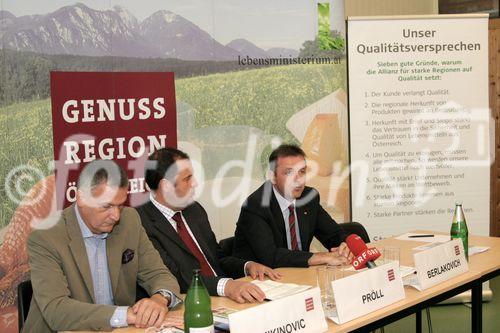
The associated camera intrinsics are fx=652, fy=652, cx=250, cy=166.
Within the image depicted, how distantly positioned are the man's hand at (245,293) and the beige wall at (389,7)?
323 cm

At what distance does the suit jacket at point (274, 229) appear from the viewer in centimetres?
332

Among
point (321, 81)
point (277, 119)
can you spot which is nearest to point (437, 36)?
point (321, 81)

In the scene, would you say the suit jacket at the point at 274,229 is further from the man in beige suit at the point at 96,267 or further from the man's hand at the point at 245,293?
the man in beige suit at the point at 96,267

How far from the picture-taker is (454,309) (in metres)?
5.00

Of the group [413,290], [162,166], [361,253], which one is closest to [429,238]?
[413,290]

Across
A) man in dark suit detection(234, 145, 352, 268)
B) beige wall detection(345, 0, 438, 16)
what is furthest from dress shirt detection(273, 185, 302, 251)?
beige wall detection(345, 0, 438, 16)

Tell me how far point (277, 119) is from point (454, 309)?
199cm

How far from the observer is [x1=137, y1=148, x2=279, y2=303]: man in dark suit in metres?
2.95

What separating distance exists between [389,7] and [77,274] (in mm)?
4009

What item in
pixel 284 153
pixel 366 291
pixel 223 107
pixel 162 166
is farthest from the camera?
pixel 223 107

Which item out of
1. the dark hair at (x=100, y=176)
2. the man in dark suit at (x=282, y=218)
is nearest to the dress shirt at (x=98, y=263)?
the dark hair at (x=100, y=176)

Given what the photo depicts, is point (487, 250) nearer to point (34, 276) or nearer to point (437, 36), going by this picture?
point (437, 36)

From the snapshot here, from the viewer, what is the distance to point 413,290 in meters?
2.76

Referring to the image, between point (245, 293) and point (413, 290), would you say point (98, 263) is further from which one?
point (413, 290)
